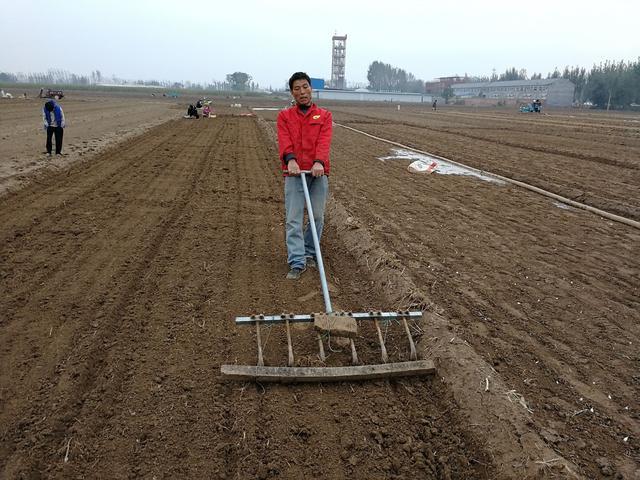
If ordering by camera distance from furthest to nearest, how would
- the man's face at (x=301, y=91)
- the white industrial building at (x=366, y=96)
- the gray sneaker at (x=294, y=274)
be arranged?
the white industrial building at (x=366, y=96), the gray sneaker at (x=294, y=274), the man's face at (x=301, y=91)

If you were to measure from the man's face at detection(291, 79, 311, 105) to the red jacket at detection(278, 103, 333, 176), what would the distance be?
8 cm

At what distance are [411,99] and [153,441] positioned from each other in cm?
10423

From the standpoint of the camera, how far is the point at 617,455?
93.2 inches

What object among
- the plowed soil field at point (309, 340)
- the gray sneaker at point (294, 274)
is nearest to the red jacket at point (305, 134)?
the gray sneaker at point (294, 274)

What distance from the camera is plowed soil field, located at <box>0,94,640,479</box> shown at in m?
2.32

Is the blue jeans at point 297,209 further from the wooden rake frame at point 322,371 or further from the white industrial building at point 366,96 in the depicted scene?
the white industrial building at point 366,96

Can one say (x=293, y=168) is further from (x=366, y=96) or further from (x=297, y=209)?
(x=366, y=96)

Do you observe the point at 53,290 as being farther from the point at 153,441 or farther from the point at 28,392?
the point at 153,441

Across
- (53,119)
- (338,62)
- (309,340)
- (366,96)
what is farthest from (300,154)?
(338,62)

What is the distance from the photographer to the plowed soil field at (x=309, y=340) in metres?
2.32

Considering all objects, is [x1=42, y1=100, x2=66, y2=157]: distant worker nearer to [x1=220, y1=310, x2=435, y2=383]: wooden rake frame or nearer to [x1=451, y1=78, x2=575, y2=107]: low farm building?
[x1=220, y1=310, x2=435, y2=383]: wooden rake frame

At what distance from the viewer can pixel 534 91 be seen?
8506 centimetres

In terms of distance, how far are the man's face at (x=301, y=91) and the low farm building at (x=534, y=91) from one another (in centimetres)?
9011

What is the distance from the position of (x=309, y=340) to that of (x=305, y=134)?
2.04 m
